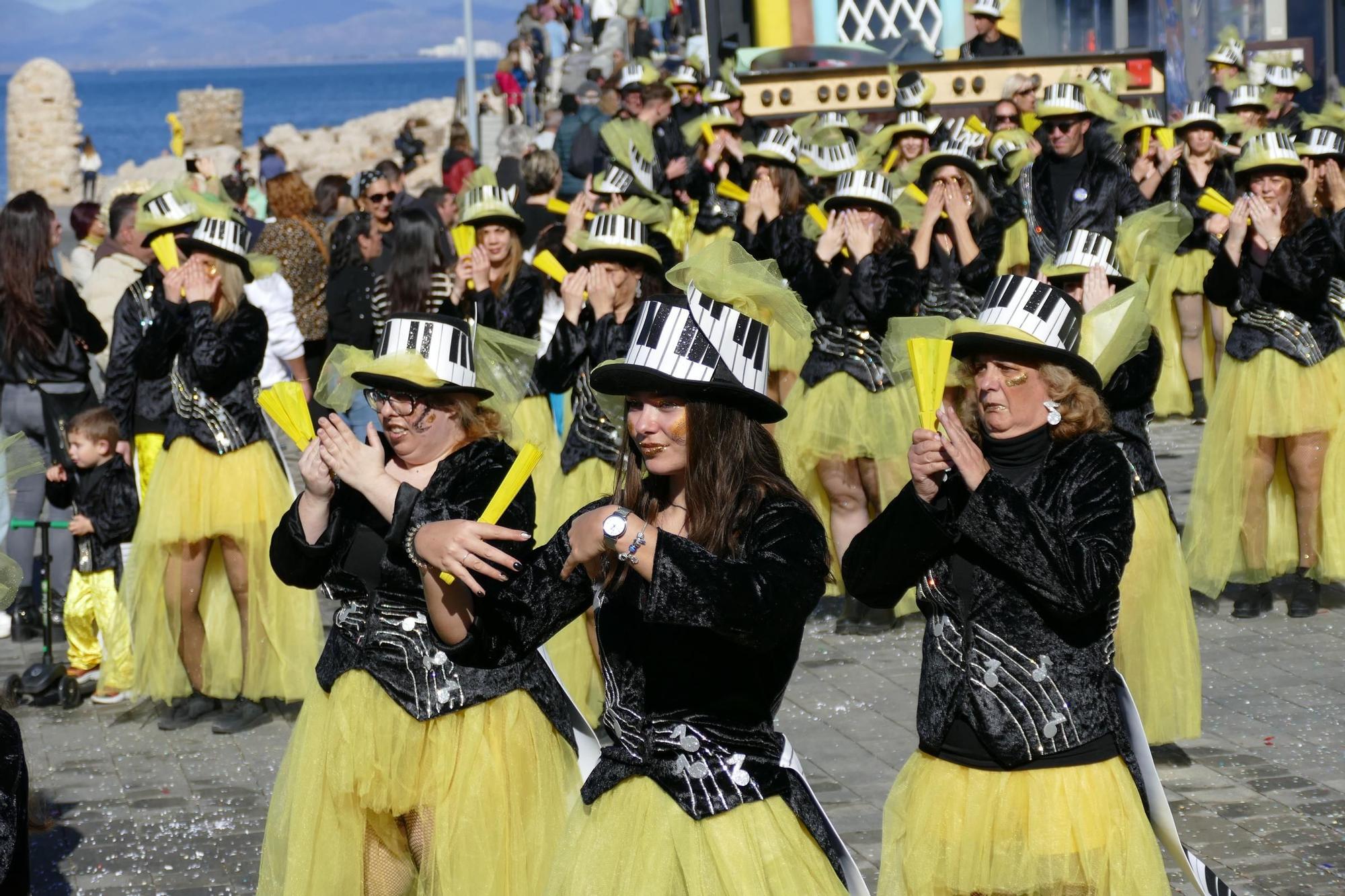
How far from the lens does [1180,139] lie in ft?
43.5

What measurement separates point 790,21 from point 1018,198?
8.15m

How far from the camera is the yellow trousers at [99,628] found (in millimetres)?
8422

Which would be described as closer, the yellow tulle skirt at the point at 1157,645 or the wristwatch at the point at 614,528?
the wristwatch at the point at 614,528

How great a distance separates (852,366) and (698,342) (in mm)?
5313

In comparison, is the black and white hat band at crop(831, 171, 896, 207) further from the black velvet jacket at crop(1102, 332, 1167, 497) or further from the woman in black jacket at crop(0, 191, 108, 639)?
the woman in black jacket at crop(0, 191, 108, 639)

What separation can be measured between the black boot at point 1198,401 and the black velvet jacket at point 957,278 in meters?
4.69

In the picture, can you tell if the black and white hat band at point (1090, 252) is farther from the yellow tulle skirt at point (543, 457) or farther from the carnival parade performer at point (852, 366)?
the yellow tulle skirt at point (543, 457)

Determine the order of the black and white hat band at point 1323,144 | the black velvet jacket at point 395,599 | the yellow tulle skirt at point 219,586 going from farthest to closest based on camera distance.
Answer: the black and white hat band at point 1323,144 < the yellow tulle skirt at point 219,586 < the black velvet jacket at point 395,599

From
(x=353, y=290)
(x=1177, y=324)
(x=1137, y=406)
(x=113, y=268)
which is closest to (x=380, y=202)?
(x=353, y=290)

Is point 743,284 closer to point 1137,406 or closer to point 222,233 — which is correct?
point 1137,406

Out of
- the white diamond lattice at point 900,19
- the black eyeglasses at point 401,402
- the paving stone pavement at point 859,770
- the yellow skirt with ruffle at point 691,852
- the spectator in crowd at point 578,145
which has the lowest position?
the paving stone pavement at point 859,770

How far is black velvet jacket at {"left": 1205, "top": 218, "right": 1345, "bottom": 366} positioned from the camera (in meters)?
8.59

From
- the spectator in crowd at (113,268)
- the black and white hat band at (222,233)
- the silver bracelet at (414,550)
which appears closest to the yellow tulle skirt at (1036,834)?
the silver bracelet at (414,550)

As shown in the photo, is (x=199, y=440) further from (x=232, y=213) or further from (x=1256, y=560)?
(x=1256, y=560)
